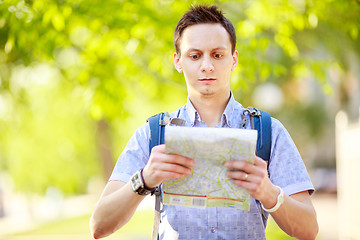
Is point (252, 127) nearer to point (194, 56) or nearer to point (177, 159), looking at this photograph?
point (194, 56)

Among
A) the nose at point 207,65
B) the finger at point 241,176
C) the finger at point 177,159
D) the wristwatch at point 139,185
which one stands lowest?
the wristwatch at point 139,185

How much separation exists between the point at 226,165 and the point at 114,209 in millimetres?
562

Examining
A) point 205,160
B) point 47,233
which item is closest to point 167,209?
point 205,160

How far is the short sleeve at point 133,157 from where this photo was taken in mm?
2197

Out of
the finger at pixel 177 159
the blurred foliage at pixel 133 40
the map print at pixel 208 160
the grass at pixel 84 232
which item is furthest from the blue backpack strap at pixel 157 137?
the grass at pixel 84 232

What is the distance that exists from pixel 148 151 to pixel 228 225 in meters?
0.52

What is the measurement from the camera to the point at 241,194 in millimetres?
1882

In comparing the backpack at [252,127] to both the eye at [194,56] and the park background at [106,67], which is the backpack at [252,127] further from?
the park background at [106,67]

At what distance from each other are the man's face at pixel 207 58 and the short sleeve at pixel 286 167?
0.36m

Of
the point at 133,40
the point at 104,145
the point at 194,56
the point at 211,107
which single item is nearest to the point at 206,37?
the point at 194,56

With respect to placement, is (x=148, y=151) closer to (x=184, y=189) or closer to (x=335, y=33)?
(x=184, y=189)

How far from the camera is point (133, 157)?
88.6 inches

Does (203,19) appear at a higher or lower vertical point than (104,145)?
higher

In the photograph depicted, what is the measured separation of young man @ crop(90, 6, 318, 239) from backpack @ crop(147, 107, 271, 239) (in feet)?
0.13
